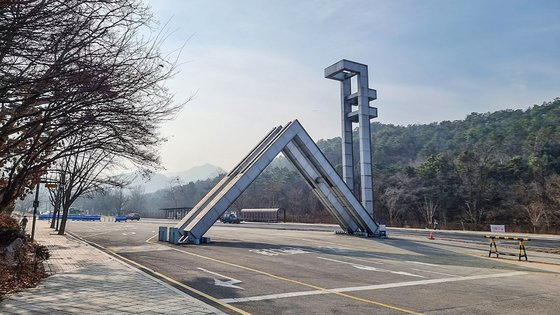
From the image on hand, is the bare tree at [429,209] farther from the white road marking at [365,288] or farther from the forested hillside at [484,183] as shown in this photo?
the white road marking at [365,288]

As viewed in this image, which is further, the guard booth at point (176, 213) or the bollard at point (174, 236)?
the guard booth at point (176, 213)

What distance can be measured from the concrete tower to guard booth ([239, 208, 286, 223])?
32.1 meters

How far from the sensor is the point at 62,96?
788 centimetres

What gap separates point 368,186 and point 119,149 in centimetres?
2761

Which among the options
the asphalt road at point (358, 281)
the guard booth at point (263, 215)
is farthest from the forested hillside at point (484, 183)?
the asphalt road at point (358, 281)

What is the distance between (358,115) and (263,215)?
38.4m

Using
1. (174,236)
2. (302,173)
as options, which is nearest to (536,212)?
(302,173)

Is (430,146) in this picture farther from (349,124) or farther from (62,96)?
(62,96)

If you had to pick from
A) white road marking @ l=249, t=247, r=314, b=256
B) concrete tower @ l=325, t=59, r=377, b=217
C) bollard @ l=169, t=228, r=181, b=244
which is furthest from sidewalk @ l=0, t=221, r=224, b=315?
concrete tower @ l=325, t=59, r=377, b=217

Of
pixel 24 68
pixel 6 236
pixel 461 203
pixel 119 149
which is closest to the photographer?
pixel 24 68

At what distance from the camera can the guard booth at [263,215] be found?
68.2 m

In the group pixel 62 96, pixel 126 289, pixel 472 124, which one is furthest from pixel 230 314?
pixel 472 124

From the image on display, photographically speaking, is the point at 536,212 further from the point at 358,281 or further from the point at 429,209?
the point at 358,281

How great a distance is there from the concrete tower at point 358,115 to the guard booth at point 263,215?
32096 mm
